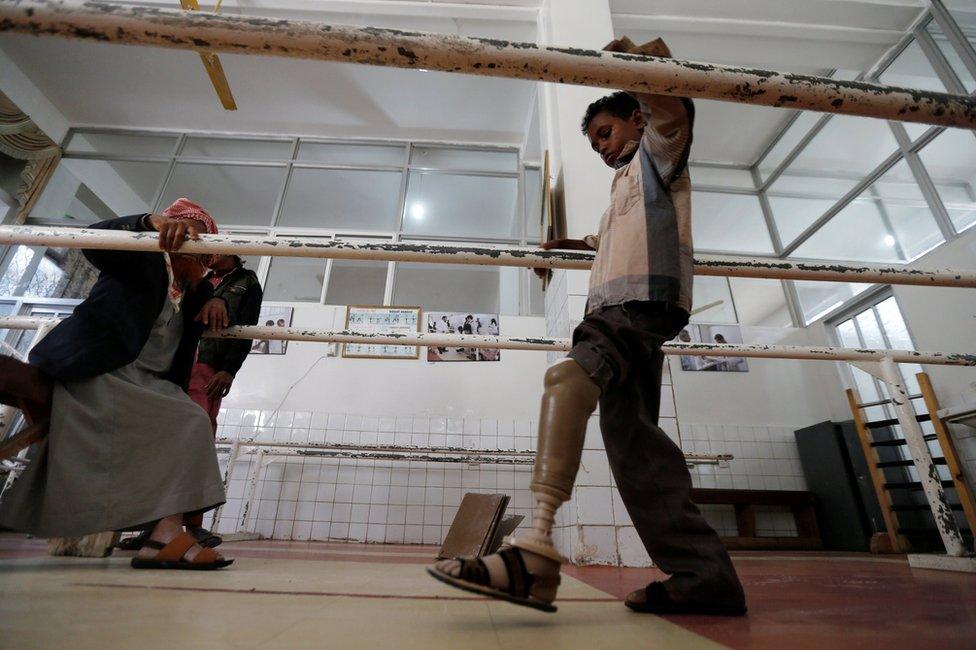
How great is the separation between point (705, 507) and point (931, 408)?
6.17ft

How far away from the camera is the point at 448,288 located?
4.83 metres

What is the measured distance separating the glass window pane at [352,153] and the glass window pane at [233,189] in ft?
1.40

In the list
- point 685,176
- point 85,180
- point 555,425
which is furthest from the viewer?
point 85,180

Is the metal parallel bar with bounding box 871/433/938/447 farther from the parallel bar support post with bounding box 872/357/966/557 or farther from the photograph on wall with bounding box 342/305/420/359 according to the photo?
the photograph on wall with bounding box 342/305/420/359

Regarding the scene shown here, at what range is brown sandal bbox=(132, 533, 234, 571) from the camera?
1173 mm

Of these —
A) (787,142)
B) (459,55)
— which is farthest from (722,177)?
(459,55)

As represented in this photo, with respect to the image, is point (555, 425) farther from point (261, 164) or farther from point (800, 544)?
point (261, 164)

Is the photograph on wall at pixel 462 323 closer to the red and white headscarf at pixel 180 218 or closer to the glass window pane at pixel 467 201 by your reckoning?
the glass window pane at pixel 467 201

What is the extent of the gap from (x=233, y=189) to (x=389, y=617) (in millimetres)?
6255

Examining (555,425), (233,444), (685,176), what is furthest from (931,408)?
(233,444)

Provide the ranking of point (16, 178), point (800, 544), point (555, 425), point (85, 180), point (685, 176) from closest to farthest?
1. point (555, 425)
2. point (685, 176)
3. point (800, 544)
4. point (16, 178)
5. point (85, 180)

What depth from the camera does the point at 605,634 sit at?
0.61 m

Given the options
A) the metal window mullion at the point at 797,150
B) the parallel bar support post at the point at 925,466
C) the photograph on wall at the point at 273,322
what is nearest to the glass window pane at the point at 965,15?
the metal window mullion at the point at 797,150

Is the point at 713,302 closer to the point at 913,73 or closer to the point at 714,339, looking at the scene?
the point at 714,339
